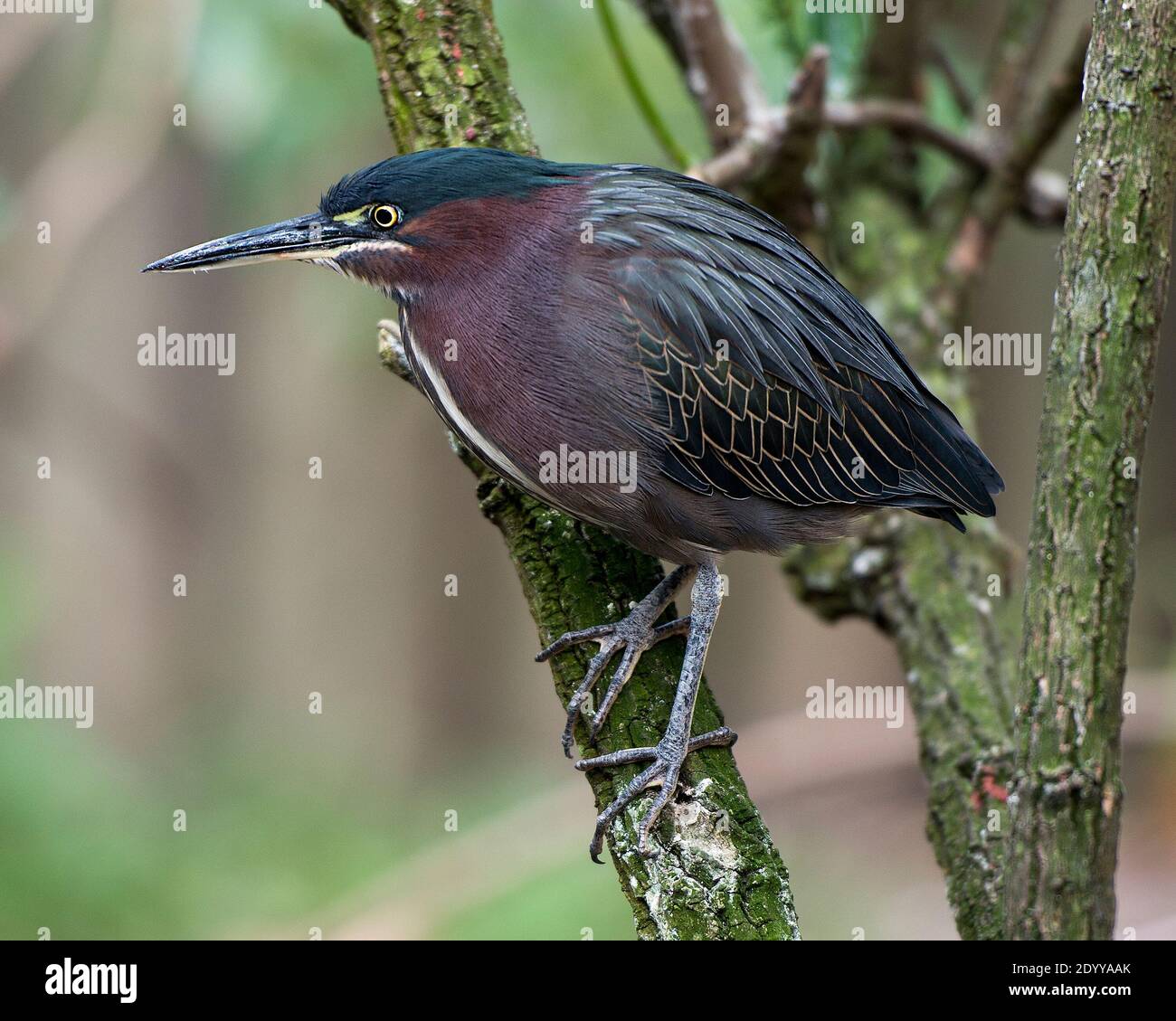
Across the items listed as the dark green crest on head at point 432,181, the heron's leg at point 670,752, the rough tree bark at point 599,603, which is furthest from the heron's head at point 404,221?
the heron's leg at point 670,752

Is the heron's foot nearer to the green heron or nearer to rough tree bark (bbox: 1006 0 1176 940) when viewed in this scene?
the green heron

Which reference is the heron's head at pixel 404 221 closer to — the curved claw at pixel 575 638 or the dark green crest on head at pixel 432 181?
the dark green crest on head at pixel 432 181

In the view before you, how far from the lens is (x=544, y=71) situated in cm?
435

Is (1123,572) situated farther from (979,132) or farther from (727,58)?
(979,132)

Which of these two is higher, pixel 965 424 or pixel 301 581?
pixel 965 424

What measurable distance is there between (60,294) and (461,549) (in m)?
2.39

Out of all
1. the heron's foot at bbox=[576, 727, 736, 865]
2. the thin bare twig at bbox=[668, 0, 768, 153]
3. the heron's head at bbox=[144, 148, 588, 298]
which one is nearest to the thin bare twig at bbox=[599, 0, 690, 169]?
the thin bare twig at bbox=[668, 0, 768, 153]

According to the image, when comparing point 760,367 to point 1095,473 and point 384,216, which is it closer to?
point 1095,473

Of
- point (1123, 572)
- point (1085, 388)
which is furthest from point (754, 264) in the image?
point (1123, 572)

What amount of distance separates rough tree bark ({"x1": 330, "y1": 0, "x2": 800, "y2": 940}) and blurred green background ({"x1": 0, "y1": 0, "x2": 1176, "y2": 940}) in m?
1.15

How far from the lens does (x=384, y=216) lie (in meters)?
2.60

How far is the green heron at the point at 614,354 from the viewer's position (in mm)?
2547

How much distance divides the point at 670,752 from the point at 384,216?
1259 mm

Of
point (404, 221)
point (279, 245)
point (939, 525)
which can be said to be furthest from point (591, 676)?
point (939, 525)
